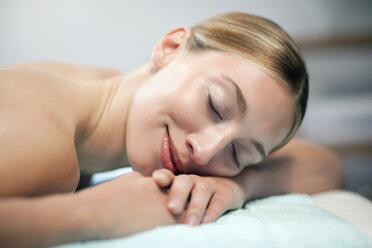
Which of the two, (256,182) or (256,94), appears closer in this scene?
(256,94)

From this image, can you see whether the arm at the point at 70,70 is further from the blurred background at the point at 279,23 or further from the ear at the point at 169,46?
the blurred background at the point at 279,23

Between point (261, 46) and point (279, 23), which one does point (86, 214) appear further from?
point (279, 23)

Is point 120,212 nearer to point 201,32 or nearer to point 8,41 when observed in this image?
point 201,32

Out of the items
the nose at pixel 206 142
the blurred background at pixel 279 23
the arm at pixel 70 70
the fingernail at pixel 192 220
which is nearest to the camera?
the fingernail at pixel 192 220

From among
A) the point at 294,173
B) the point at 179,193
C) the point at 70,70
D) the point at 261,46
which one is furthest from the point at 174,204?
the point at 70,70

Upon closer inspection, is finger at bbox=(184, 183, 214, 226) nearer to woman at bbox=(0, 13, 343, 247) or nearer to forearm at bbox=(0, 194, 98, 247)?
woman at bbox=(0, 13, 343, 247)

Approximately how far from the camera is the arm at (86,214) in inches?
14.4

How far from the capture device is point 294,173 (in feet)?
3.12

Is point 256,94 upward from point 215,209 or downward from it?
upward

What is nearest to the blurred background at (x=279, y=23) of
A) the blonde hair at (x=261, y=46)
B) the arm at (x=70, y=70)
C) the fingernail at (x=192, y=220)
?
the arm at (x=70, y=70)

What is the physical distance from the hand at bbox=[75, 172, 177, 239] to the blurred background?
Answer: 3.96 ft

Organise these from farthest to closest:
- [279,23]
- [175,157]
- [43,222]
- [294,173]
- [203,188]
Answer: [279,23], [294,173], [175,157], [203,188], [43,222]

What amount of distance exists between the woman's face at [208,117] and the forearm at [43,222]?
29cm

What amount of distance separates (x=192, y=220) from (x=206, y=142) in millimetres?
193
